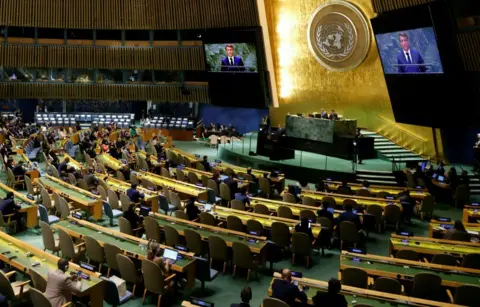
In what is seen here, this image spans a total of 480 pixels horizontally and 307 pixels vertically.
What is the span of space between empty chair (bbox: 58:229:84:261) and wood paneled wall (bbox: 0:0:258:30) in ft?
65.2

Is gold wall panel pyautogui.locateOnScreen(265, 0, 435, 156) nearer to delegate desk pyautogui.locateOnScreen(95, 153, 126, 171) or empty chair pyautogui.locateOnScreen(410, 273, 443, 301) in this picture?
delegate desk pyautogui.locateOnScreen(95, 153, 126, 171)

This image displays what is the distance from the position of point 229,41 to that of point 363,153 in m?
9.34

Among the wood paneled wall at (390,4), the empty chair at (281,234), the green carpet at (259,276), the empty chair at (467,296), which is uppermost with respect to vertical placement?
the wood paneled wall at (390,4)

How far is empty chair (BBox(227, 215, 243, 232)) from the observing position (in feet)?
30.9

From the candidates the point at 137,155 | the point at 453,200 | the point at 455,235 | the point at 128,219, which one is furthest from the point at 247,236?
the point at 137,155

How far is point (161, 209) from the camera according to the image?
1218 cm

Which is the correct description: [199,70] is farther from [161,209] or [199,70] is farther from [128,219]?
[128,219]

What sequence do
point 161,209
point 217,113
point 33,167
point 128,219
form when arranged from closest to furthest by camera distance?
point 128,219, point 161,209, point 33,167, point 217,113

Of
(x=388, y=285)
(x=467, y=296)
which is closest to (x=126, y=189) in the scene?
(x=388, y=285)

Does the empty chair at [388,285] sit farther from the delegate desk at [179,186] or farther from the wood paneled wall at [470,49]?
the wood paneled wall at [470,49]

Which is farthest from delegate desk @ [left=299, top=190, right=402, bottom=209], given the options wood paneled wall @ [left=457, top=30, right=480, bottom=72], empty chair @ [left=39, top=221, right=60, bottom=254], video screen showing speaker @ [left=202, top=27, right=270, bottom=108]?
video screen showing speaker @ [left=202, top=27, right=270, bottom=108]

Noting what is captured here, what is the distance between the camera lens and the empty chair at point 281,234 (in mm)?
9070

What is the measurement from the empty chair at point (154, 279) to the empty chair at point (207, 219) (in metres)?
2.64

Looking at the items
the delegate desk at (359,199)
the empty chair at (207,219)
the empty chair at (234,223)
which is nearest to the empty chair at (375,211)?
the delegate desk at (359,199)
